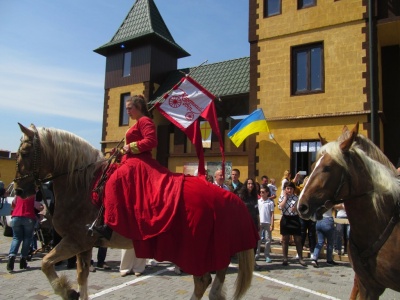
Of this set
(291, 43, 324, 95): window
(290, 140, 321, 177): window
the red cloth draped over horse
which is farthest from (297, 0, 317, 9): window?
the red cloth draped over horse

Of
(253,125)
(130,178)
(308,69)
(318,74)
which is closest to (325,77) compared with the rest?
(318,74)

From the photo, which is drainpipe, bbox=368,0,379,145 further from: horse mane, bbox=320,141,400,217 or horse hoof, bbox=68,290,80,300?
horse hoof, bbox=68,290,80,300

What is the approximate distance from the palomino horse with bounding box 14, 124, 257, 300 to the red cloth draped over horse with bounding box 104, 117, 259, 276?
6cm

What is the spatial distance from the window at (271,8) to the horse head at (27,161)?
12.8m

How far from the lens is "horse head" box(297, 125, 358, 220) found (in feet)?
10.5

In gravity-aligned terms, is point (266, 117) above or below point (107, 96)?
below

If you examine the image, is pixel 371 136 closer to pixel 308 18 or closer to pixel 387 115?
pixel 387 115

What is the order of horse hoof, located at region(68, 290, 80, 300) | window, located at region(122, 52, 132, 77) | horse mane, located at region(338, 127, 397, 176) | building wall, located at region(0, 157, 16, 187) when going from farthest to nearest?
building wall, located at region(0, 157, 16, 187), window, located at region(122, 52, 132, 77), horse hoof, located at region(68, 290, 80, 300), horse mane, located at region(338, 127, 397, 176)

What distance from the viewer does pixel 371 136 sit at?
12.0 meters

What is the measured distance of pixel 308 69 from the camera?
45.0ft

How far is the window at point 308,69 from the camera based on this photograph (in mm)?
13492

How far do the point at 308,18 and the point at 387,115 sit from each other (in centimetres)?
503

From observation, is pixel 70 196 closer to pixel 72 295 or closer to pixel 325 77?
pixel 72 295

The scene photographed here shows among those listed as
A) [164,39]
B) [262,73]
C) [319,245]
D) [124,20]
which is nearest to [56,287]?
[319,245]
